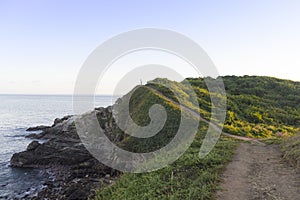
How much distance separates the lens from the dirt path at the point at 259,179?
916 cm

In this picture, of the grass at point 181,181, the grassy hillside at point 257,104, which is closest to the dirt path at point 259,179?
the grass at point 181,181

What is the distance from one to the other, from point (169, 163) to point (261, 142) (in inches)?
363

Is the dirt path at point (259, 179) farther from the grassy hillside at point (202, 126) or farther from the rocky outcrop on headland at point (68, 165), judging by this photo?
the rocky outcrop on headland at point (68, 165)

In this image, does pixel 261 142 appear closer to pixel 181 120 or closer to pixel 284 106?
pixel 181 120

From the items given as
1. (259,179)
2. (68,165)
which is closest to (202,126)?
(259,179)

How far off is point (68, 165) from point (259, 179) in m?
19.4

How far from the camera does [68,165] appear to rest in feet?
81.8

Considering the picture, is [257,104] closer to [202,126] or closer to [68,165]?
[202,126]

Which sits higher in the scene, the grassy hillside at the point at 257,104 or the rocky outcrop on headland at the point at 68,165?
the grassy hillside at the point at 257,104

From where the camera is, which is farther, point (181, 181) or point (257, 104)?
point (257, 104)

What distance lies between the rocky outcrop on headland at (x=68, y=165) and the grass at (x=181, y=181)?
3884 millimetres

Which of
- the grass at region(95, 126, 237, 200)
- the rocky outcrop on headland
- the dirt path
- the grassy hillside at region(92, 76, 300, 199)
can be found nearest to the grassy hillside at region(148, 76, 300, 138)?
the grassy hillside at region(92, 76, 300, 199)

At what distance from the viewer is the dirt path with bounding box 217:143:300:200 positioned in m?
9.16

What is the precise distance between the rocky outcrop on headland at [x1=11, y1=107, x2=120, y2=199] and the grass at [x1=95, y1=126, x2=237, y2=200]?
3.88 m
